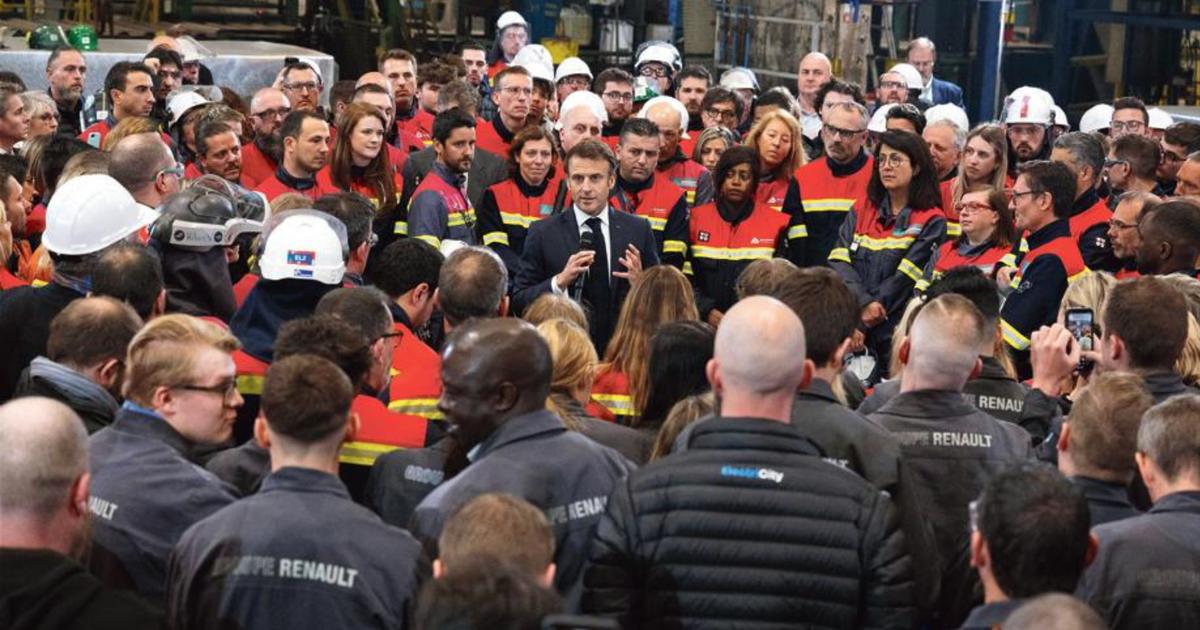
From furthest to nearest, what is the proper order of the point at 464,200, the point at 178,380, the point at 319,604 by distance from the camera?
1. the point at 464,200
2. the point at 178,380
3. the point at 319,604

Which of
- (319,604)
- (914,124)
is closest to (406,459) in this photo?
(319,604)

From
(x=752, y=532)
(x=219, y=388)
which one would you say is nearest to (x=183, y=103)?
(x=219, y=388)

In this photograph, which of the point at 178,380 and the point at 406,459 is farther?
the point at 406,459

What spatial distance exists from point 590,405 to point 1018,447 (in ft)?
4.94

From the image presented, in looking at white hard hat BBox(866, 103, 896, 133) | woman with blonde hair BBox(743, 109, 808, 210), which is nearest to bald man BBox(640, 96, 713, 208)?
woman with blonde hair BBox(743, 109, 808, 210)

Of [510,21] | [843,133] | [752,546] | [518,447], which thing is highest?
[510,21]

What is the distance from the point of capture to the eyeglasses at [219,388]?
4.45m

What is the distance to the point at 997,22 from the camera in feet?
59.2

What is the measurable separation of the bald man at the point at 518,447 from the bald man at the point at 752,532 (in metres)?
0.24

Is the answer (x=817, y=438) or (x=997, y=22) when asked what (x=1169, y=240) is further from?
(x=997, y=22)

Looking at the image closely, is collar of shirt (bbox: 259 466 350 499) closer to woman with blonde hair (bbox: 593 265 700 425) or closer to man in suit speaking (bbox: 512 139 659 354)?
woman with blonde hair (bbox: 593 265 700 425)

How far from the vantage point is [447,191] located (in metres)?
8.96

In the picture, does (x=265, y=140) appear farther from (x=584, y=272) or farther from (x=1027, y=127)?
(x=1027, y=127)

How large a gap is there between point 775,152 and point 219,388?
5834 millimetres
